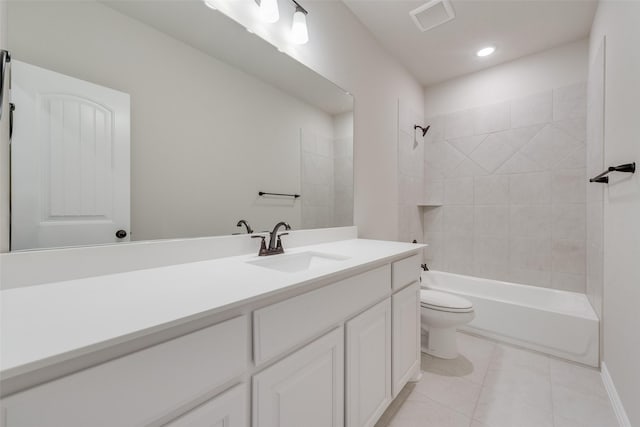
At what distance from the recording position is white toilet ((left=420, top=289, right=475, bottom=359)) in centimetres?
182

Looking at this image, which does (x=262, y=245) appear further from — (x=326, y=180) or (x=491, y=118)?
(x=491, y=118)

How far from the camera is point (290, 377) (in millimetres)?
792

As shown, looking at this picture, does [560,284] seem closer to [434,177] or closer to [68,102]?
[434,177]

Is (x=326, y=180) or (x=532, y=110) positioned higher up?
(x=532, y=110)

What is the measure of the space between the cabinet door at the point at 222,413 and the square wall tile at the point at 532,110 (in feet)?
10.2

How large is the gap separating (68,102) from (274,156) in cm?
83

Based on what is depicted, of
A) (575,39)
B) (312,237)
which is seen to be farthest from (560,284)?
(312,237)

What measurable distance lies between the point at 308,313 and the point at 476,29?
255cm

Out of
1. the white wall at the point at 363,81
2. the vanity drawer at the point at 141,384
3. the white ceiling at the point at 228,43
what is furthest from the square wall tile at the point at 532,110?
the vanity drawer at the point at 141,384

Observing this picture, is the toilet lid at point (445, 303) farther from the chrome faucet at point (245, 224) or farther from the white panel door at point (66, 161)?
the white panel door at point (66, 161)

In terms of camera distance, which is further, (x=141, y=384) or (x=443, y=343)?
(x=443, y=343)

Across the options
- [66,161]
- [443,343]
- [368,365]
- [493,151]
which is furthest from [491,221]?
[66,161]

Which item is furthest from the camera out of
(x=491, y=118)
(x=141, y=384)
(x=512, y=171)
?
(x=491, y=118)

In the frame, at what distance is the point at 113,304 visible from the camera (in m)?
0.60
